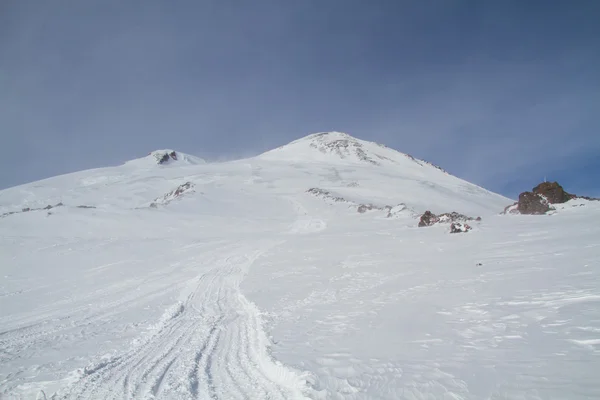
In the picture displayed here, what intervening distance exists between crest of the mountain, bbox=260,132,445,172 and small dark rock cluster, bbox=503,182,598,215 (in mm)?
67708

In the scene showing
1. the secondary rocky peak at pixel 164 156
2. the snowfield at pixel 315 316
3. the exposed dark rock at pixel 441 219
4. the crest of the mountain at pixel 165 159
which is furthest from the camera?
the secondary rocky peak at pixel 164 156

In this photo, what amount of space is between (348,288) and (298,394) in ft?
17.5

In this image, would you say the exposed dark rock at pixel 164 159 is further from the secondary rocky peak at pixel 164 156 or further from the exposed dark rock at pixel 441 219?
the exposed dark rock at pixel 441 219

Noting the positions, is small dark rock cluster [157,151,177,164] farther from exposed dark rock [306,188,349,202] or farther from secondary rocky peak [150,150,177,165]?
exposed dark rock [306,188,349,202]

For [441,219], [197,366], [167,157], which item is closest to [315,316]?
[197,366]

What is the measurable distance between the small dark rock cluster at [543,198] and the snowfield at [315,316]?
2.42 feet

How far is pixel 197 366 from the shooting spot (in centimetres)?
468

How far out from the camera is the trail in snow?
12.9 ft

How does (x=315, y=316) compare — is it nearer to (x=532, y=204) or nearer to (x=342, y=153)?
(x=532, y=204)

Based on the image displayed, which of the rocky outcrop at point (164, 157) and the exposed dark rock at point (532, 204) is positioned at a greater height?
the rocky outcrop at point (164, 157)

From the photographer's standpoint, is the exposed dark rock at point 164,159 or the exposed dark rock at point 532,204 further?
the exposed dark rock at point 164,159

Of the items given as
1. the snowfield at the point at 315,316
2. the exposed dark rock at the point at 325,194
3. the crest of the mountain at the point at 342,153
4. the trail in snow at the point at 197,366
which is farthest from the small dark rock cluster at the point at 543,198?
the crest of the mountain at the point at 342,153

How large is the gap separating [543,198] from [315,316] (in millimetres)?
17828

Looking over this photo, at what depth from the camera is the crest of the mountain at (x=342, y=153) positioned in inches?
3565
